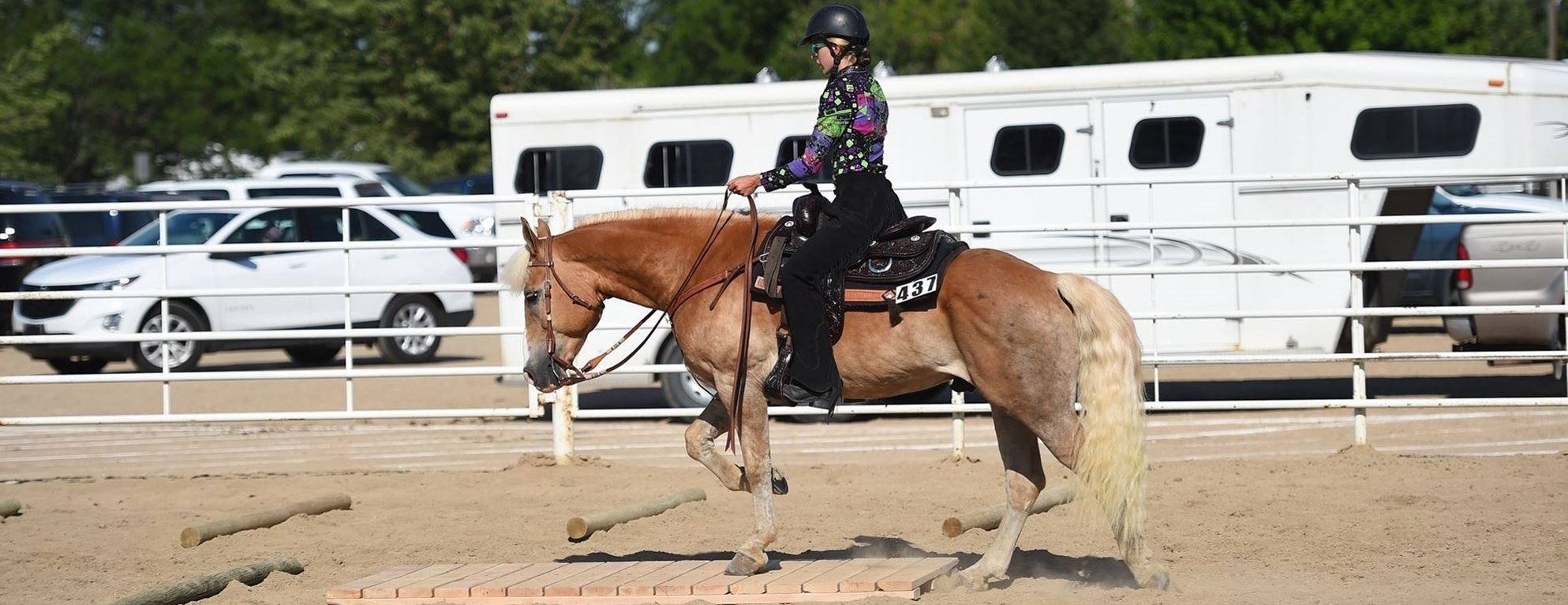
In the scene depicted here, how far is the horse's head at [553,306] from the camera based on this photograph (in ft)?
21.4

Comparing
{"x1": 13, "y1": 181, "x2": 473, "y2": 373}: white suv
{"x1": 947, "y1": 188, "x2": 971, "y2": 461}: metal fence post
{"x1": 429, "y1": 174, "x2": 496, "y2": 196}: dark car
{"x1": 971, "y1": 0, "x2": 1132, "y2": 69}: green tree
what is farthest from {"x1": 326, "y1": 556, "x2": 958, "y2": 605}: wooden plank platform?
{"x1": 971, "y1": 0, "x2": 1132, "y2": 69}: green tree

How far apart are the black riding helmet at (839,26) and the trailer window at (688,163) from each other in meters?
6.95

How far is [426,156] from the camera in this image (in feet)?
129

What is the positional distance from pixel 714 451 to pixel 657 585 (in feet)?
2.19

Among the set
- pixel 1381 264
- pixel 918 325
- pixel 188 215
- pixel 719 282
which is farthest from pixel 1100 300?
pixel 188 215

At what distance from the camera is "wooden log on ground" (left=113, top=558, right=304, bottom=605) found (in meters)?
6.13

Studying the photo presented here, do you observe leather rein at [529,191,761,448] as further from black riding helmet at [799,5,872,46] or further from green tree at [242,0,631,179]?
green tree at [242,0,631,179]

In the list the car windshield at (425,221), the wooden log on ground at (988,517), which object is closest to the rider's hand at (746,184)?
the wooden log on ground at (988,517)

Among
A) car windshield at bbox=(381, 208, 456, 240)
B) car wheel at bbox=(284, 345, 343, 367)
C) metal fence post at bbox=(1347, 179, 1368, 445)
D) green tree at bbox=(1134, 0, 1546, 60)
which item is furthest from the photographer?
green tree at bbox=(1134, 0, 1546, 60)

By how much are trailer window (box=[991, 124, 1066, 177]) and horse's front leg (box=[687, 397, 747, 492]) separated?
22.4ft

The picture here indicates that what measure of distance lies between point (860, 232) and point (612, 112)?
24.7 feet

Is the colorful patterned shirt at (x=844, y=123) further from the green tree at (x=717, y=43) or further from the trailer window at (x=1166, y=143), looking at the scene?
the green tree at (x=717, y=43)

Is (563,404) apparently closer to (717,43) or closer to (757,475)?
(757,475)

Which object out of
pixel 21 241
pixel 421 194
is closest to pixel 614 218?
pixel 21 241
